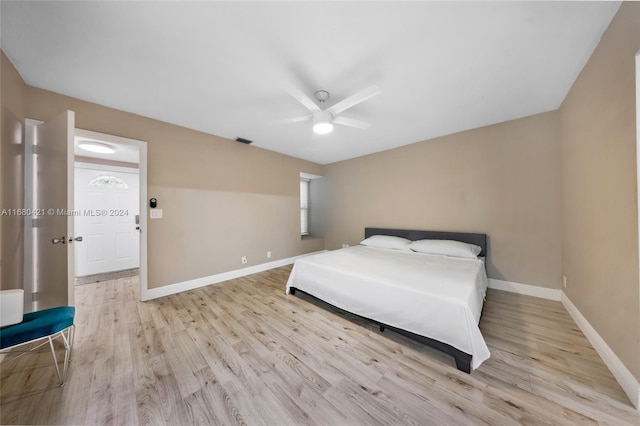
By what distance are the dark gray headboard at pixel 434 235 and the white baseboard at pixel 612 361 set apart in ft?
3.73

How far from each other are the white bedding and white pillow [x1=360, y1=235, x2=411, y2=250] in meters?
0.49

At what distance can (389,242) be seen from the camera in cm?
363

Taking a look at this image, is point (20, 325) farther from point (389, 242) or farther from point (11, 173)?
point (389, 242)

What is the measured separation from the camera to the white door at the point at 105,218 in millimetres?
3904

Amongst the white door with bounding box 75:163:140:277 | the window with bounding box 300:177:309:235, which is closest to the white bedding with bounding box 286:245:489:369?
the window with bounding box 300:177:309:235

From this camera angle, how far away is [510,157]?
292 cm

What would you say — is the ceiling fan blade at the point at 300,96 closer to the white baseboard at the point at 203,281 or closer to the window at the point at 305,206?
the white baseboard at the point at 203,281

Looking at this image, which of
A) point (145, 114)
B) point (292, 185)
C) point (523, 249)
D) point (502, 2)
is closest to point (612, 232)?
point (523, 249)

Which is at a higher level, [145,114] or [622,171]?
[145,114]

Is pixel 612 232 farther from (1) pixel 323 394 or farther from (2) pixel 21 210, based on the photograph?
(2) pixel 21 210

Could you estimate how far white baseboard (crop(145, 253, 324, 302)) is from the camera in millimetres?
2789

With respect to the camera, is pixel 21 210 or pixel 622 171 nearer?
pixel 622 171

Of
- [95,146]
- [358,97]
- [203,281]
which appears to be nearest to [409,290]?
[358,97]

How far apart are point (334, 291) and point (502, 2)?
267cm
